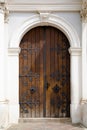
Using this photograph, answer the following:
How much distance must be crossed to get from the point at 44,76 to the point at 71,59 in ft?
3.61

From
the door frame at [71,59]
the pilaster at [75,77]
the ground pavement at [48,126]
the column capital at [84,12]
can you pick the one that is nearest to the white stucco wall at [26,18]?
the door frame at [71,59]

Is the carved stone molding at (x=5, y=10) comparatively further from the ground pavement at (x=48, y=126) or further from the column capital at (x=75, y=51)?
the ground pavement at (x=48, y=126)

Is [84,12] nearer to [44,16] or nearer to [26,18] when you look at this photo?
[44,16]

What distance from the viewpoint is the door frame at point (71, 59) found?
1275 centimetres

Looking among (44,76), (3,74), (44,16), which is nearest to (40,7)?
(44,16)

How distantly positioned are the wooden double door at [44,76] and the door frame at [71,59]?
37 centimetres

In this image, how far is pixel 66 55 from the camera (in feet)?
43.3

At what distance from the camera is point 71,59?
12852 millimetres

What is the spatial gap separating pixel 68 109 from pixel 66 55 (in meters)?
1.81

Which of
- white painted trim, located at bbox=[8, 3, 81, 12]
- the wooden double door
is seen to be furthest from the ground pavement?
white painted trim, located at bbox=[8, 3, 81, 12]

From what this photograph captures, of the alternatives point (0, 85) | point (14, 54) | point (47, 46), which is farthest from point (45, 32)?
point (0, 85)

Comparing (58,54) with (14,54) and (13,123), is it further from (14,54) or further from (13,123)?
(13,123)

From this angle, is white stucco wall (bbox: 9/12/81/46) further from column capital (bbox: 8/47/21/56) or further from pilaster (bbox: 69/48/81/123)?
pilaster (bbox: 69/48/81/123)

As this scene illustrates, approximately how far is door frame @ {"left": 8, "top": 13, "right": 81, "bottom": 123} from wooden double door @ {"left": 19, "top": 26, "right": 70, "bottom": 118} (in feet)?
1.21
